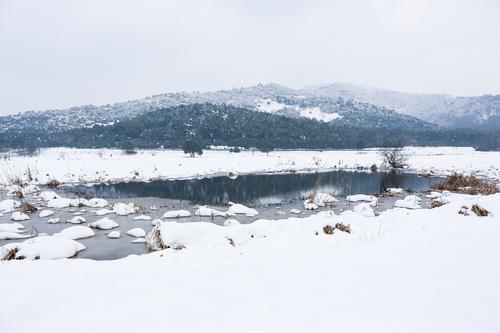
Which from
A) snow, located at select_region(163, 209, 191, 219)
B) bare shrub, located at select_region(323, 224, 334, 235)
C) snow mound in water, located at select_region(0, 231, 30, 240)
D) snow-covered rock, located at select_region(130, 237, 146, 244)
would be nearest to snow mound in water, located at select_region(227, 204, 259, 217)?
snow, located at select_region(163, 209, 191, 219)

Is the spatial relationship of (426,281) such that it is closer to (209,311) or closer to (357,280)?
(357,280)

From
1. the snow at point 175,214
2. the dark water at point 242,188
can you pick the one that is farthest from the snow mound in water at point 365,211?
the snow at point 175,214

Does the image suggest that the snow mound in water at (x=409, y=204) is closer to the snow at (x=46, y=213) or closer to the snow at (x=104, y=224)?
the snow at (x=104, y=224)

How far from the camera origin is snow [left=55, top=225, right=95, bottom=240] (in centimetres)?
1418

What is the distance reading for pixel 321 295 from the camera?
4.08 metres

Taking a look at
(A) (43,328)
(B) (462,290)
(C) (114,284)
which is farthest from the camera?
(C) (114,284)

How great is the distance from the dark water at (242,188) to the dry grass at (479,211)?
46.6ft

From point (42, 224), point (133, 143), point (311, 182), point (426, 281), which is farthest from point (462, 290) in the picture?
point (133, 143)

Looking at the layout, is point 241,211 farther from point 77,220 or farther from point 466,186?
point 466,186

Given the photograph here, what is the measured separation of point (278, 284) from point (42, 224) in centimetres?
1618

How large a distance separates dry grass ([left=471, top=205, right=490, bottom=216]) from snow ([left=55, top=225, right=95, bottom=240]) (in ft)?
51.1

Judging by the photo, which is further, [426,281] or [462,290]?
[426,281]

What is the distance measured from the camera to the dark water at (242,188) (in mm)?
27953

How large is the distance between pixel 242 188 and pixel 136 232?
1879 cm
